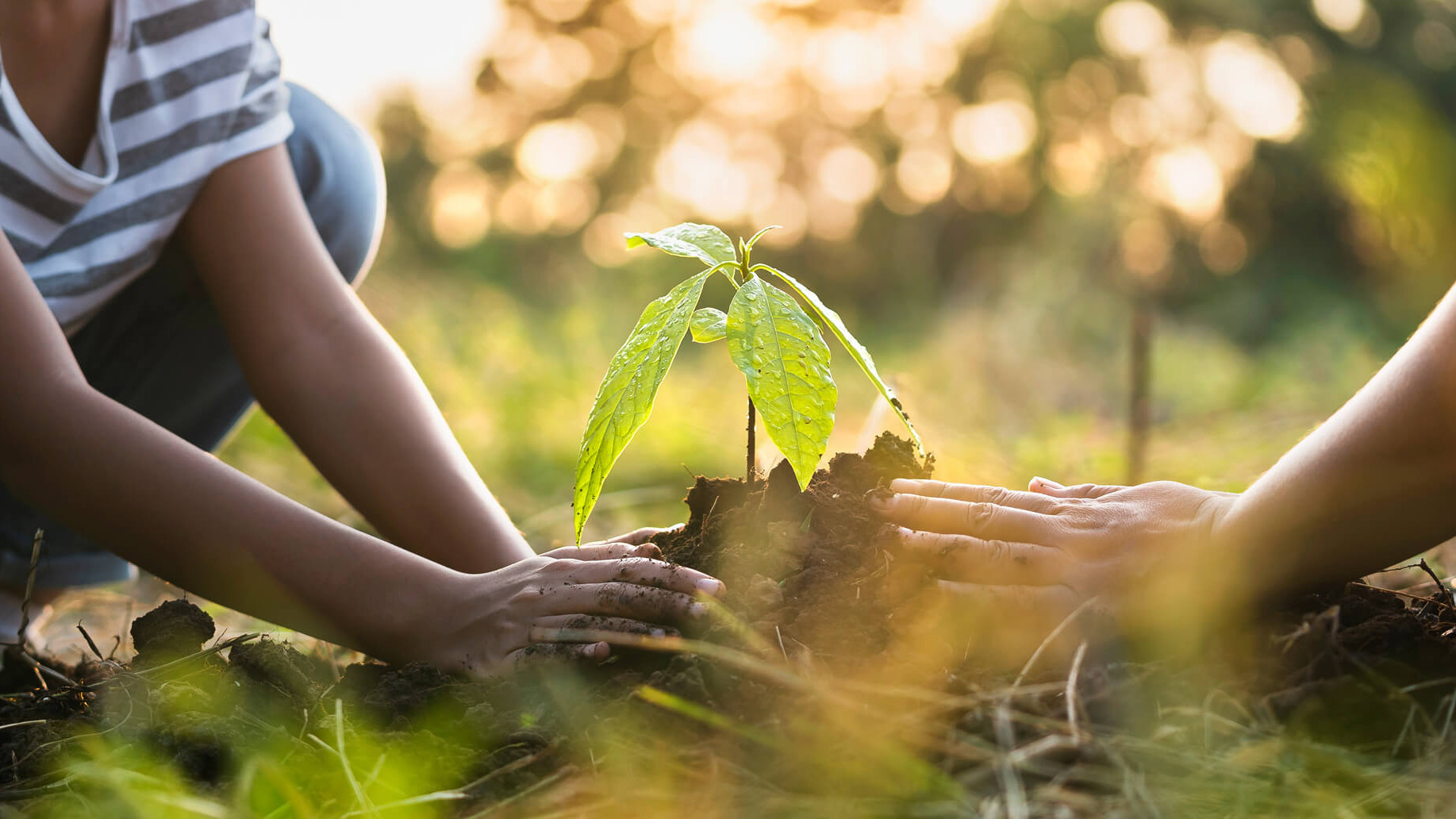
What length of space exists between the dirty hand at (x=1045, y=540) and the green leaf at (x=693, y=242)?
360 mm

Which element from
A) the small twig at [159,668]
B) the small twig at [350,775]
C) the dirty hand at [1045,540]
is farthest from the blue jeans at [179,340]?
the dirty hand at [1045,540]

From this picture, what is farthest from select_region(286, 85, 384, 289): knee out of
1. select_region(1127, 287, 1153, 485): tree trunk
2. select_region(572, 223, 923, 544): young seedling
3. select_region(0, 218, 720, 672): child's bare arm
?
select_region(1127, 287, 1153, 485): tree trunk

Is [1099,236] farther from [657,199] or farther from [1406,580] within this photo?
[1406,580]

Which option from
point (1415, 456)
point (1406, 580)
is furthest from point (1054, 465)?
point (1415, 456)

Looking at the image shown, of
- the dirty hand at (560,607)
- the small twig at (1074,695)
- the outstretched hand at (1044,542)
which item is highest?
the outstretched hand at (1044,542)

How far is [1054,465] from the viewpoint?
323 centimetres

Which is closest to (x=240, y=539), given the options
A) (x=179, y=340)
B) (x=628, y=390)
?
(x=628, y=390)

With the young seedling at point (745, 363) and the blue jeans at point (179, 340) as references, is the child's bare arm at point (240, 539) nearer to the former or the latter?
the young seedling at point (745, 363)

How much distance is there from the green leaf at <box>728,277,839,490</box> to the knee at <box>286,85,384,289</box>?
1.21m

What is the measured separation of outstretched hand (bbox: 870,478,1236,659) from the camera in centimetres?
104

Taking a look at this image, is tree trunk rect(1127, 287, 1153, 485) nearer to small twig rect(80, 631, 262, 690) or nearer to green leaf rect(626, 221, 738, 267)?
green leaf rect(626, 221, 738, 267)

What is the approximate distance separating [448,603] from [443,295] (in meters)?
7.04

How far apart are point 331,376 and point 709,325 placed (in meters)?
0.79

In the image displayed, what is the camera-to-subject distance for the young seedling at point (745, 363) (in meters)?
0.95
